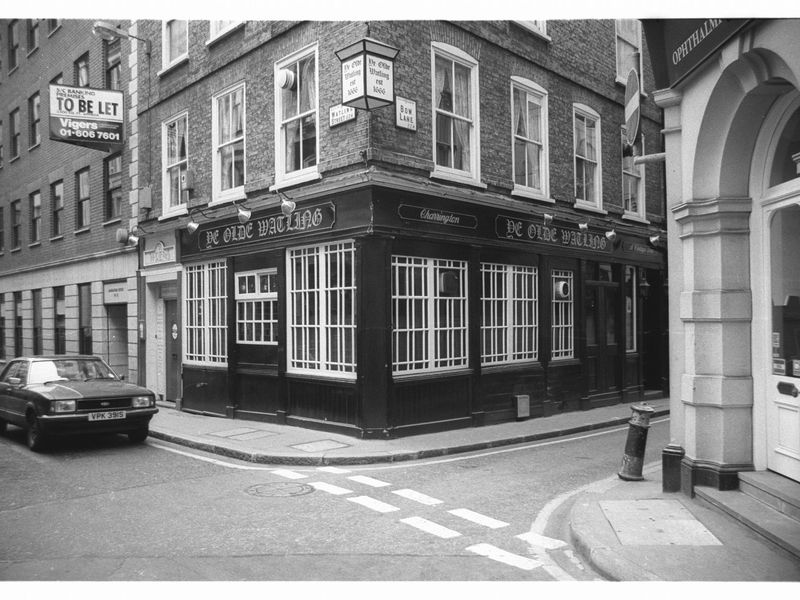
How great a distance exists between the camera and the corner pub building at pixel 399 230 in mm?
11148

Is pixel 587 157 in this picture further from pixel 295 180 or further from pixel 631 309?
pixel 295 180

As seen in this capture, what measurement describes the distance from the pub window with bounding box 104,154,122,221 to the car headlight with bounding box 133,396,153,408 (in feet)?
28.4

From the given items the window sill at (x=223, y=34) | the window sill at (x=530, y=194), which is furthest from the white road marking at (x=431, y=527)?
the window sill at (x=223, y=34)

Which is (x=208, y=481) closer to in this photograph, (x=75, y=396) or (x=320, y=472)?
(x=320, y=472)

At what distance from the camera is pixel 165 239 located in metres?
15.8

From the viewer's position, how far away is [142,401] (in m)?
10.9

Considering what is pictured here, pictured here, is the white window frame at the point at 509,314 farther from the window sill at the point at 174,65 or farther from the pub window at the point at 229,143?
the window sill at the point at 174,65

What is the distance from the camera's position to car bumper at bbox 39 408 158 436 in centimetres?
1005

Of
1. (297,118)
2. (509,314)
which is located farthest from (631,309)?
(297,118)

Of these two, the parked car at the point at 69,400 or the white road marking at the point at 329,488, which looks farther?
the parked car at the point at 69,400

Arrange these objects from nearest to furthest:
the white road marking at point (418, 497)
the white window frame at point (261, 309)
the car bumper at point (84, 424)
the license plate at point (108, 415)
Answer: the white road marking at point (418, 497), the car bumper at point (84, 424), the license plate at point (108, 415), the white window frame at point (261, 309)

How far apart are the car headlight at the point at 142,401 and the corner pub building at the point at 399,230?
238 cm

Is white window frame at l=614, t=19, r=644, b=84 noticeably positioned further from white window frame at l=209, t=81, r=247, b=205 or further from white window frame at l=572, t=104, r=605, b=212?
white window frame at l=209, t=81, r=247, b=205

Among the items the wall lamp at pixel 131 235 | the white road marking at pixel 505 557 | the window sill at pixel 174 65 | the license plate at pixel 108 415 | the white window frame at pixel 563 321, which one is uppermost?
the window sill at pixel 174 65
